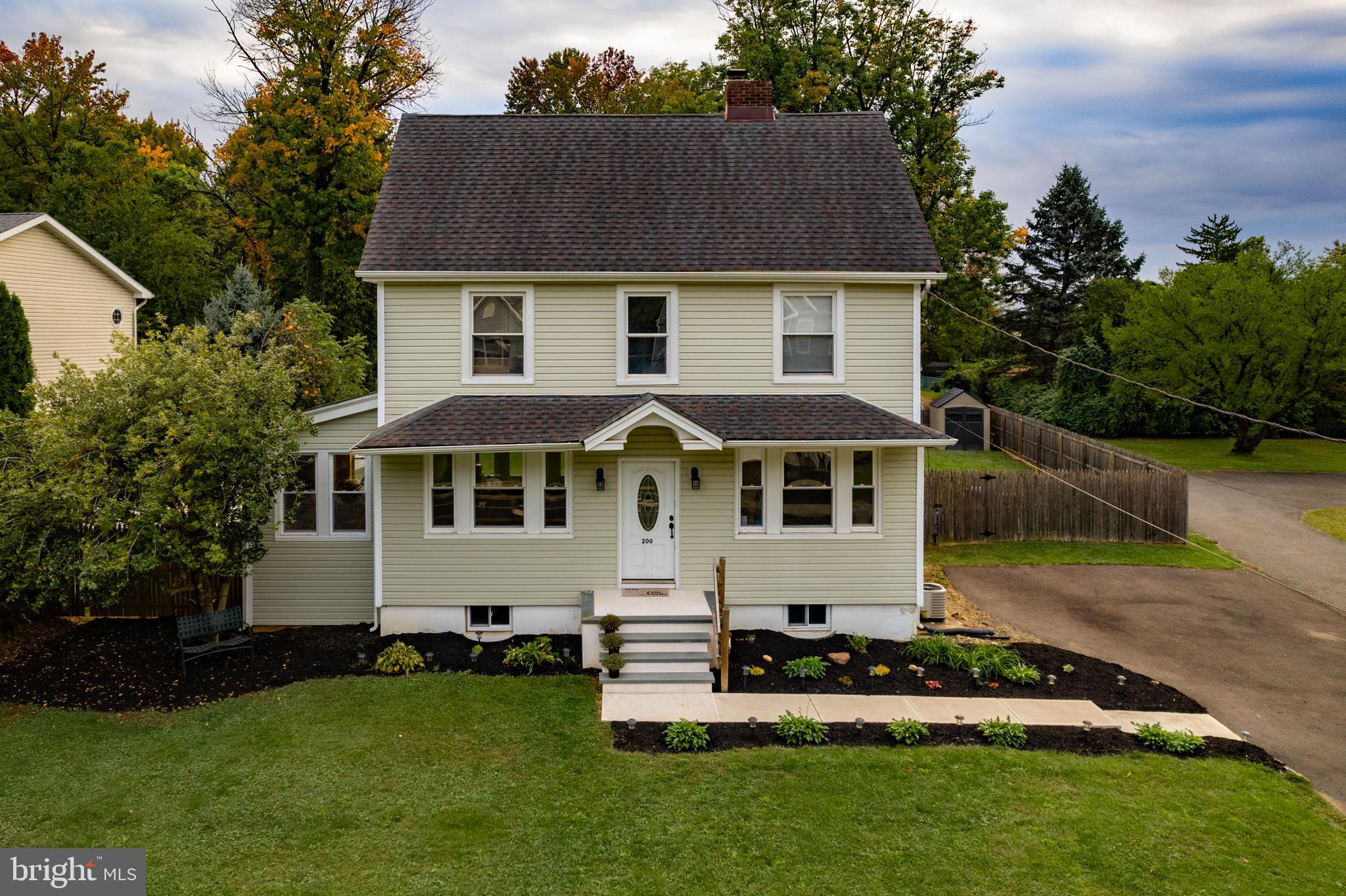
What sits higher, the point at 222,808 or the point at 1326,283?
the point at 1326,283

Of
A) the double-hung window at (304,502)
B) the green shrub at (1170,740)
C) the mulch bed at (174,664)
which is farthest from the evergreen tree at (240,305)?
the green shrub at (1170,740)

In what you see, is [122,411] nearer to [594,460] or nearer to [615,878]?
[594,460]

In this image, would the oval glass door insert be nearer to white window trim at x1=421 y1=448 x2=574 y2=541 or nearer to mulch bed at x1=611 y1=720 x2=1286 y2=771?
white window trim at x1=421 y1=448 x2=574 y2=541

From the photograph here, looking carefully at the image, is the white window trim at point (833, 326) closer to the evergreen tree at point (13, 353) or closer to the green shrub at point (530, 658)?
the green shrub at point (530, 658)

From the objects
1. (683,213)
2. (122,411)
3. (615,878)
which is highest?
(683,213)

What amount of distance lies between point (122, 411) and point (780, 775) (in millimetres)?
10304

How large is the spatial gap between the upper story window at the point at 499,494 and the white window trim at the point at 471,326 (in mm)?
1287

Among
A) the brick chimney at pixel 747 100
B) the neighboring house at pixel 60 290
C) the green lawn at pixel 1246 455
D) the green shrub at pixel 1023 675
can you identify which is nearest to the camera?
the green shrub at pixel 1023 675

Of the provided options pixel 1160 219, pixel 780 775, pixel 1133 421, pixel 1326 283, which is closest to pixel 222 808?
pixel 780 775

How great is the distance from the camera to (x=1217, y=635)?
12984mm

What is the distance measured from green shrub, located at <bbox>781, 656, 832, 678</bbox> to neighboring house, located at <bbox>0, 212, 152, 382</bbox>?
18.8 m

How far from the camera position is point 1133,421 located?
3519 centimetres

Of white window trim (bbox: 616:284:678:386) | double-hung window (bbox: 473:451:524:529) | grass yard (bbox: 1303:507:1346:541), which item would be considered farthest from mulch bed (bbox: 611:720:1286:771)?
grass yard (bbox: 1303:507:1346:541)

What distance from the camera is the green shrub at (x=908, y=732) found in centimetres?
882
